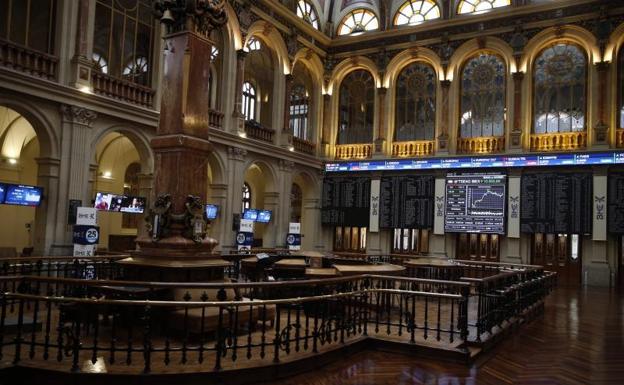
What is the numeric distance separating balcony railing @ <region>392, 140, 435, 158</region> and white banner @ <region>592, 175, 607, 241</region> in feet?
19.1

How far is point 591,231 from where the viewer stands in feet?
54.9

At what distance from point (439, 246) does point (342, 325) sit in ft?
44.9

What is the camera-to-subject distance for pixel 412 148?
20.5m

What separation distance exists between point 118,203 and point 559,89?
15.0 m

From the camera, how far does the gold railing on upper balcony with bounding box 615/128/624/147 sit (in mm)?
16688

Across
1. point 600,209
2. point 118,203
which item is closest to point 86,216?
point 118,203

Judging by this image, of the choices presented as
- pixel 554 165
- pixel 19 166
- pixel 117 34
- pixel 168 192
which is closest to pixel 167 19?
pixel 168 192

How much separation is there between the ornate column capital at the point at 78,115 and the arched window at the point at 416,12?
1350cm

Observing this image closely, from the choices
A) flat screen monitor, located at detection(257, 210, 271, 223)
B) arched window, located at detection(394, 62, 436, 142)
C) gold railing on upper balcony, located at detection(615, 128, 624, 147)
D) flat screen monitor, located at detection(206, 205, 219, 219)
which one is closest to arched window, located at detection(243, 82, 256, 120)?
flat screen monitor, located at detection(257, 210, 271, 223)

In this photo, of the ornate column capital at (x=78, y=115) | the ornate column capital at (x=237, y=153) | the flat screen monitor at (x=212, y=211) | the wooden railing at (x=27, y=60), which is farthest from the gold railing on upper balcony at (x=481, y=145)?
the wooden railing at (x=27, y=60)

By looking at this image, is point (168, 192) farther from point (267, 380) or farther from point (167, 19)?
point (267, 380)

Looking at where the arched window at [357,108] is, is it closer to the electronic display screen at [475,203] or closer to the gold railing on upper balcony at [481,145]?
the gold railing on upper balcony at [481,145]

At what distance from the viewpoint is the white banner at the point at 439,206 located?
755 inches

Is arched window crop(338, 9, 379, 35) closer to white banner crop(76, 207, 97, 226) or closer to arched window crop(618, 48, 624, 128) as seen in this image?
arched window crop(618, 48, 624, 128)
